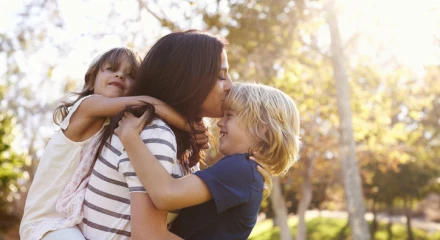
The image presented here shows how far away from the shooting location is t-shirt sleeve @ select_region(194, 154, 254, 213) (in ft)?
6.50

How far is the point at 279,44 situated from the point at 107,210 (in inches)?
377

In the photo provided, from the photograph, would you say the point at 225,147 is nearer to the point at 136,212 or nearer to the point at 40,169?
the point at 136,212

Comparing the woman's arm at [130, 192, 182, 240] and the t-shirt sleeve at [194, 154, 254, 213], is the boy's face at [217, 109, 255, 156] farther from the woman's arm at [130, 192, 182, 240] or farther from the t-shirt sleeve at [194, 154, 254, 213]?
the woman's arm at [130, 192, 182, 240]

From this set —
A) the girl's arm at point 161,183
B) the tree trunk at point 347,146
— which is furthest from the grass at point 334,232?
the girl's arm at point 161,183

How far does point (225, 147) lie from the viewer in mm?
2332

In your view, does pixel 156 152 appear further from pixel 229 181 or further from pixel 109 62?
pixel 109 62

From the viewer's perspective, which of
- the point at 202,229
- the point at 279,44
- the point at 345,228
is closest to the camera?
the point at 202,229

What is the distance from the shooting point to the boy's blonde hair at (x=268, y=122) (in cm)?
229

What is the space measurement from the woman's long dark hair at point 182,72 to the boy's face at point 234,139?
16 centimetres

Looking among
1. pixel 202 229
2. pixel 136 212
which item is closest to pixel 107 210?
pixel 136 212

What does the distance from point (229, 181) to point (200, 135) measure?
0.48 meters

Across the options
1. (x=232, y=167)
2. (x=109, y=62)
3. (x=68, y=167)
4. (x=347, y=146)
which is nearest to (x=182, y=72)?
(x=232, y=167)

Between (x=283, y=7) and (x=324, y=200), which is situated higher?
(x=283, y=7)

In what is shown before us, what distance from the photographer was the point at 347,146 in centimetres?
1001
